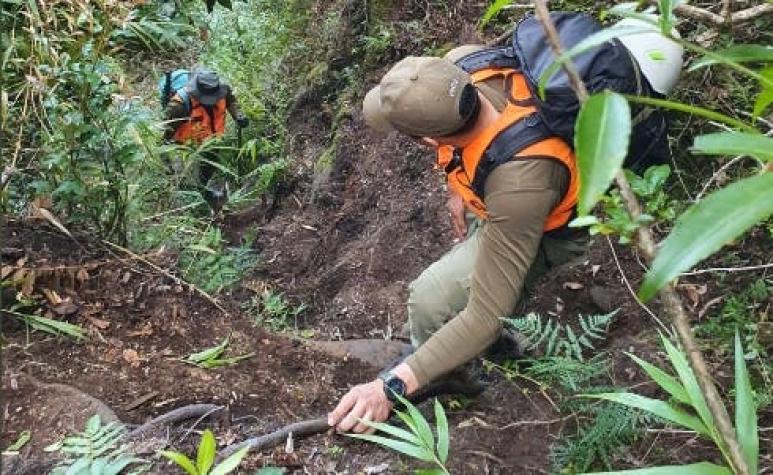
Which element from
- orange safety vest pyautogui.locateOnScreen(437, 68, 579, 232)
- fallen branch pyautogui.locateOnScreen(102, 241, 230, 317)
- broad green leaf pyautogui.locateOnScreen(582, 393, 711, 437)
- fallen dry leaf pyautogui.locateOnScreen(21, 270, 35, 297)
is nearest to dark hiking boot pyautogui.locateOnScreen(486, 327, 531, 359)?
orange safety vest pyautogui.locateOnScreen(437, 68, 579, 232)

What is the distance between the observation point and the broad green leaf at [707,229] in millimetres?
753

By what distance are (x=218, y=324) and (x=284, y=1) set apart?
6294mm

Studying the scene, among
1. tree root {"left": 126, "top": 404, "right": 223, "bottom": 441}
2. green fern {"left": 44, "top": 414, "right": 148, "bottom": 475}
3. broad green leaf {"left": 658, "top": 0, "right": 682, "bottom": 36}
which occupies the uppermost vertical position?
broad green leaf {"left": 658, "top": 0, "right": 682, "bottom": 36}

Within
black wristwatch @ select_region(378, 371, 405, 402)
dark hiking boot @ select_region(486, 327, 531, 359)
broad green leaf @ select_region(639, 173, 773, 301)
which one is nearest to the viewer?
broad green leaf @ select_region(639, 173, 773, 301)

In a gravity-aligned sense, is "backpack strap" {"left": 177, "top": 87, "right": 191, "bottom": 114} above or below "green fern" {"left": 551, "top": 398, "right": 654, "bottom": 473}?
below

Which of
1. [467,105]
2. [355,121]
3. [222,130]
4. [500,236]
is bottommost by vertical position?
[222,130]

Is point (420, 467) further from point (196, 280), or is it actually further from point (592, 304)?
point (196, 280)

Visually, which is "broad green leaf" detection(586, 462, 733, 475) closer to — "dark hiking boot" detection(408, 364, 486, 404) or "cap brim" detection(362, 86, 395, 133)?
"dark hiking boot" detection(408, 364, 486, 404)

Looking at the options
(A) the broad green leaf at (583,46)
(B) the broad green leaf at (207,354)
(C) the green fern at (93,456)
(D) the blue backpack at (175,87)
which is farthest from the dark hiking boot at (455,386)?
(D) the blue backpack at (175,87)

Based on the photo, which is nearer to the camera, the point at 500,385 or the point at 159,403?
the point at 159,403

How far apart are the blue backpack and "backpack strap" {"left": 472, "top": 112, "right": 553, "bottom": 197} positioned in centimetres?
471

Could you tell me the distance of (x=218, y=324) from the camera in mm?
Result: 3197

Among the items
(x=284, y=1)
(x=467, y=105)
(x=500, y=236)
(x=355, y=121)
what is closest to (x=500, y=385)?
(x=500, y=236)

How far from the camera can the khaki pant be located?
10.6ft
